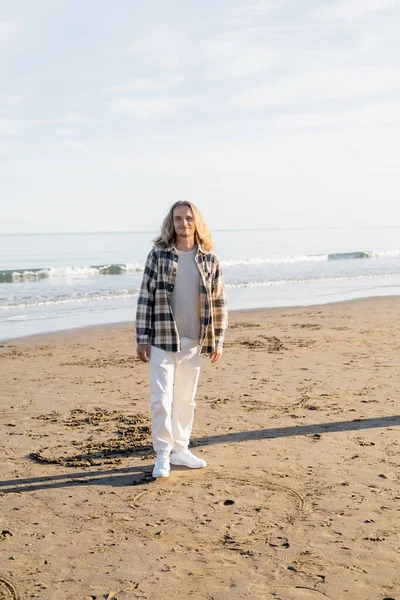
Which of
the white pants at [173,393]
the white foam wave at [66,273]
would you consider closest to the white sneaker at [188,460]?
the white pants at [173,393]

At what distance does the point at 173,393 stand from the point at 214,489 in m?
0.82

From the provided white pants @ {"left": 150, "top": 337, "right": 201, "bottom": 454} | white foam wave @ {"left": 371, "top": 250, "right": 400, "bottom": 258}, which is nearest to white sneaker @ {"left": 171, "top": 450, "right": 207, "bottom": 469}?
white pants @ {"left": 150, "top": 337, "right": 201, "bottom": 454}

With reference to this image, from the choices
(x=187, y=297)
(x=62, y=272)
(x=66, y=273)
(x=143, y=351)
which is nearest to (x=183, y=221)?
(x=187, y=297)

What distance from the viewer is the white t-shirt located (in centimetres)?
A: 507

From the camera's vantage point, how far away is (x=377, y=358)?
978cm

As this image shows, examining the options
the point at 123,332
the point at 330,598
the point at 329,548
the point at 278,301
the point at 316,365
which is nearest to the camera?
the point at 330,598

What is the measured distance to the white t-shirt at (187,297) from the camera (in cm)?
507

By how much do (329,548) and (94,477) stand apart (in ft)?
6.57

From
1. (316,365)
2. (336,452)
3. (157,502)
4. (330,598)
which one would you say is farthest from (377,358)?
(330,598)

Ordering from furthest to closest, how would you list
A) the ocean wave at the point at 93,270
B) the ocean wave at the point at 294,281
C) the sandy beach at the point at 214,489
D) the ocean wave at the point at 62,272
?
the ocean wave at the point at 93,270 → the ocean wave at the point at 62,272 → the ocean wave at the point at 294,281 → the sandy beach at the point at 214,489

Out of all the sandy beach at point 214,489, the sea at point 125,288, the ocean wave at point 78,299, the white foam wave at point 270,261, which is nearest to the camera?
the sandy beach at point 214,489

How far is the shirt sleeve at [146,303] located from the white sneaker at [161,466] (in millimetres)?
872

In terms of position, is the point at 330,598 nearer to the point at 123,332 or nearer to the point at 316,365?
the point at 316,365

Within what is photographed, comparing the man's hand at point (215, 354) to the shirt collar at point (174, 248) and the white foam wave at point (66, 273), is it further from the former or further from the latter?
the white foam wave at point (66, 273)
